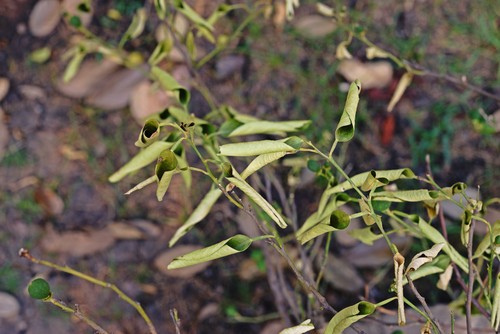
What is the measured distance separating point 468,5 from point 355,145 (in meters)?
0.47

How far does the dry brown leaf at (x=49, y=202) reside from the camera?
1.62 metres

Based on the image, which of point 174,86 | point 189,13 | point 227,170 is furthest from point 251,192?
point 189,13

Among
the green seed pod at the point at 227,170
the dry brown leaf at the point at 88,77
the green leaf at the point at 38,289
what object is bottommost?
the dry brown leaf at the point at 88,77

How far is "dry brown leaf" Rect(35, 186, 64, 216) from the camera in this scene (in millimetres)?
1622

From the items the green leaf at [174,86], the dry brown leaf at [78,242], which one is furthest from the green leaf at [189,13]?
the dry brown leaf at [78,242]

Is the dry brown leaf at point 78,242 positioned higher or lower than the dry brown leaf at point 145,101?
lower

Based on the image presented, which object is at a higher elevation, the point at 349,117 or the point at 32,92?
the point at 349,117

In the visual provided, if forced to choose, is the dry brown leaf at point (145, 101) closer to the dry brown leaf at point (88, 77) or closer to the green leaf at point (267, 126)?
the dry brown leaf at point (88, 77)

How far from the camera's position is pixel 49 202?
1624 mm

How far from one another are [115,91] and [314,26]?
22.3 inches

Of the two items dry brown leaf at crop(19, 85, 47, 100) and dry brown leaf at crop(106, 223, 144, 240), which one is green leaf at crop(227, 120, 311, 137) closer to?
dry brown leaf at crop(106, 223, 144, 240)

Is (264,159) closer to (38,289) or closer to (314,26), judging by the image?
(38,289)

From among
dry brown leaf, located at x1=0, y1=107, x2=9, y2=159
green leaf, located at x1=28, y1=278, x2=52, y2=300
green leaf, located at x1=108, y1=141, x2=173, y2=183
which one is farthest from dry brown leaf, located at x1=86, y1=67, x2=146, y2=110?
green leaf, located at x1=28, y1=278, x2=52, y2=300

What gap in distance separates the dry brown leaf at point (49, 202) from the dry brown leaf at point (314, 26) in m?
0.80
